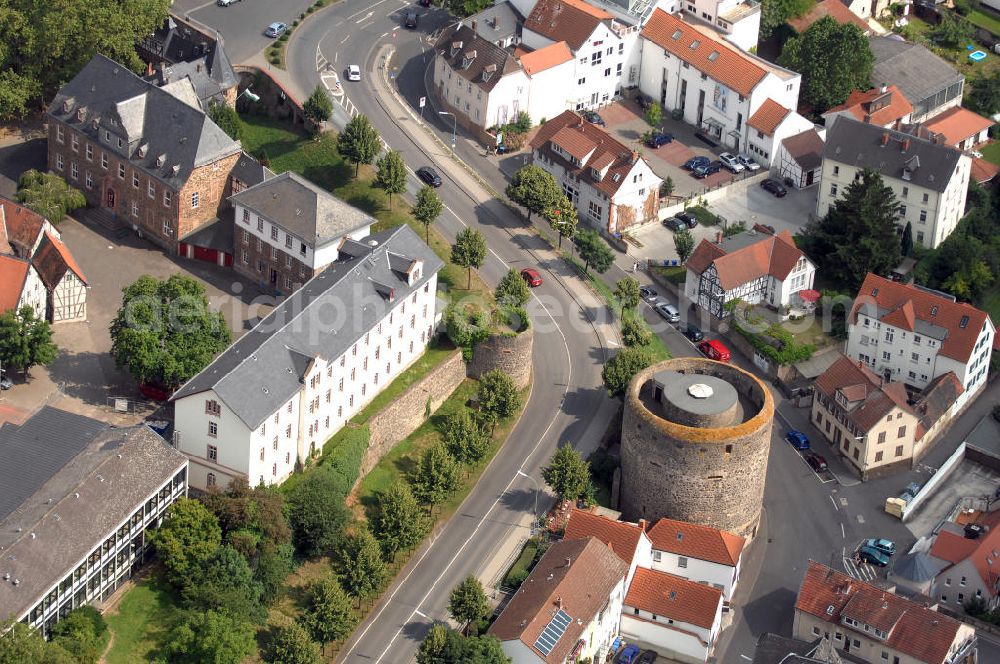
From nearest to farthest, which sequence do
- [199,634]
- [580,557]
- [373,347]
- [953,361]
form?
[199,634]
[580,557]
[373,347]
[953,361]

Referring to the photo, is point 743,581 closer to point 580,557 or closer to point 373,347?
point 580,557

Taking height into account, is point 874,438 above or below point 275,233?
below

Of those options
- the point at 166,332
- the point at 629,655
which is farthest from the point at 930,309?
the point at 166,332

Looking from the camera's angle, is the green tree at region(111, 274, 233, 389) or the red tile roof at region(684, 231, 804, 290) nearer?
the green tree at region(111, 274, 233, 389)

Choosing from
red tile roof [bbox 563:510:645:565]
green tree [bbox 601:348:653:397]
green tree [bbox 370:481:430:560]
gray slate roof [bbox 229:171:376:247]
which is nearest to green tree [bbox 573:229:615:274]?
green tree [bbox 601:348:653:397]

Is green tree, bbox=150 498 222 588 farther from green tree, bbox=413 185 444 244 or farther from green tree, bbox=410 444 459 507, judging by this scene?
green tree, bbox=413 185 444 244

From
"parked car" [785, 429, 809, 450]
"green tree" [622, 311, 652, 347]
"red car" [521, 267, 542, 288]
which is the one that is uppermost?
"red car" [521, 267, 542, 288]

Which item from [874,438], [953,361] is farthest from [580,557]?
[953,361]
